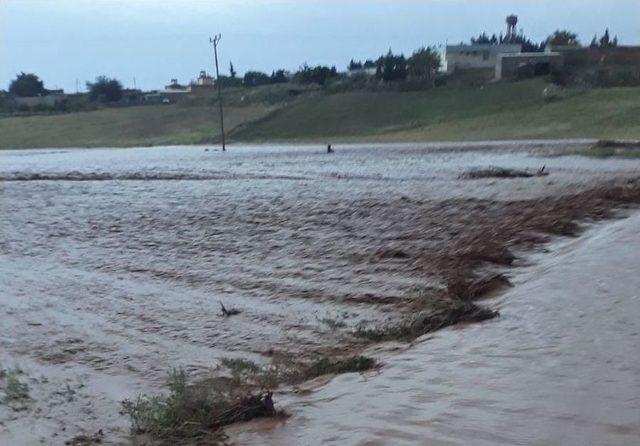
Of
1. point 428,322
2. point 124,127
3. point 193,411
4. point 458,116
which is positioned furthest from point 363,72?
point 193,411

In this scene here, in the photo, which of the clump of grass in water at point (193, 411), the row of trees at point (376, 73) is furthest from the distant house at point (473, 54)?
the clump of grass in water at point (193, 411)

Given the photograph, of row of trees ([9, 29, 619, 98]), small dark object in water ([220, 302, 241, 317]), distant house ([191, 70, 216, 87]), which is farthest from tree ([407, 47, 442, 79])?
small dark object in water ([220, 302, 241, 317])

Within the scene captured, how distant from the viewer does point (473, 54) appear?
8969cm

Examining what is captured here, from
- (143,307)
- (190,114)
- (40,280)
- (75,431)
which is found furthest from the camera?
(190,114)

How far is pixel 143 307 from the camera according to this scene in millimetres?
9594

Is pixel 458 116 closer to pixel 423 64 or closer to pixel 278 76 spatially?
pixel 423 64

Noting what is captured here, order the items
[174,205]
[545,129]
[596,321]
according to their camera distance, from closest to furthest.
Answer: [596,321]
[174,205]
[545,129]

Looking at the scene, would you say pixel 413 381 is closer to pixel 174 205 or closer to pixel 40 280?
pixel 40 280

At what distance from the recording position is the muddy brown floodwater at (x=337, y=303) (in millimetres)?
5816

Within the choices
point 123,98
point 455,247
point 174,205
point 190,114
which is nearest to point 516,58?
point 190,114

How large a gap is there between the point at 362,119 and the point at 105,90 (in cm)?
3948

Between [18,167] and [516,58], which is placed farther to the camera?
[516,58]

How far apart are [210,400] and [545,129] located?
140ft

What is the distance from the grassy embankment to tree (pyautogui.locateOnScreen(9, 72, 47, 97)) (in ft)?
86.0
